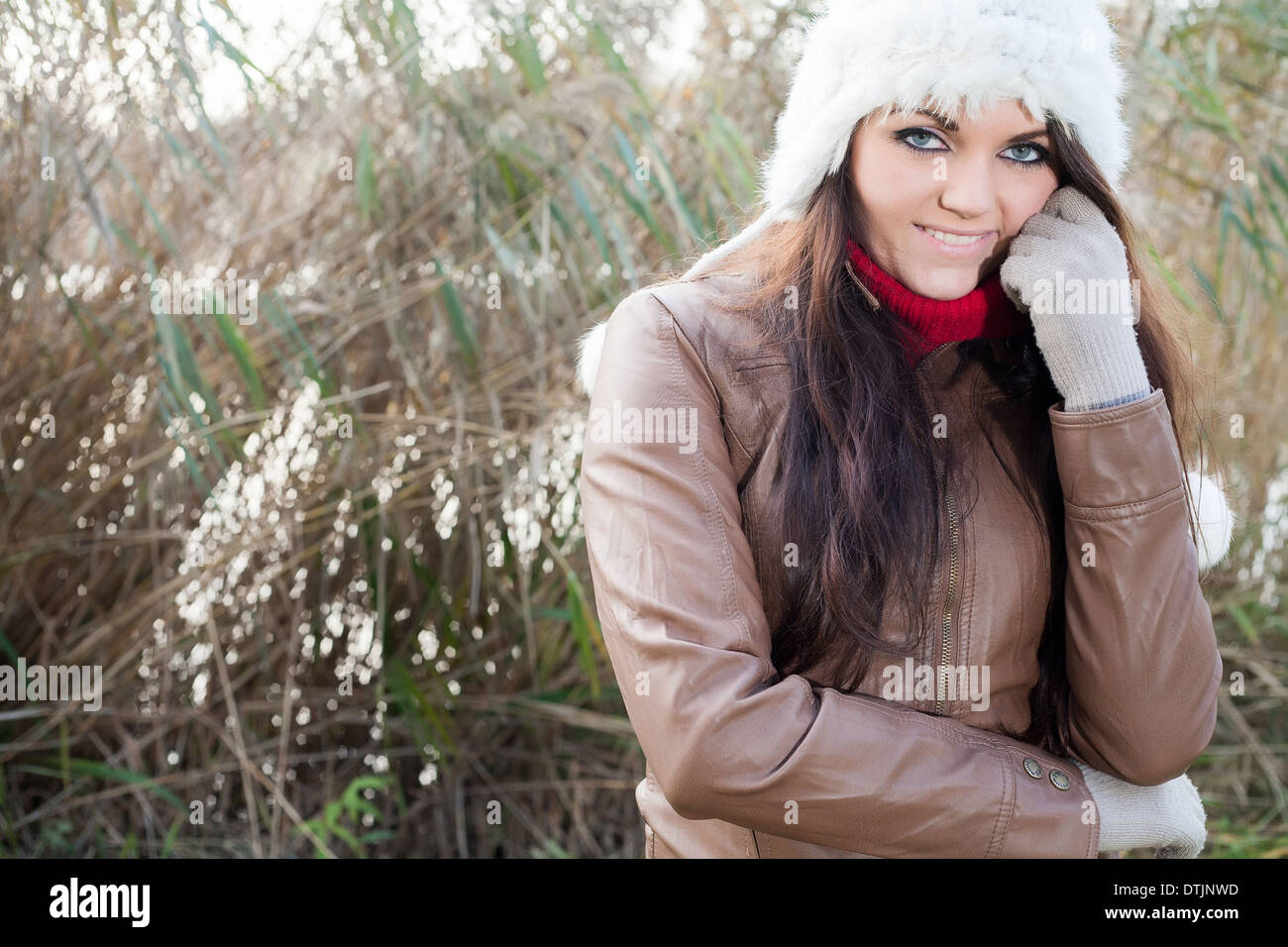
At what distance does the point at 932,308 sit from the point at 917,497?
0.22m

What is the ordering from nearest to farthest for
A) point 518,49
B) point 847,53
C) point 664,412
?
point 664,412, point 847,53, point 518,49

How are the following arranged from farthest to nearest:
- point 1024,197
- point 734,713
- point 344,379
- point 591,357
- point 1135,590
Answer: point 344,379, point 591,357, point 1024,197, point 1135,590, point 734,713

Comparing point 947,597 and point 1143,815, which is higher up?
point 947,597

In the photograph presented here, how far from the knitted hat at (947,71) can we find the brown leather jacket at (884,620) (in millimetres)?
205

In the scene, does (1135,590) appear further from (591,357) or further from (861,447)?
(591,357)

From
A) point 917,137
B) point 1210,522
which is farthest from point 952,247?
point 1210,522

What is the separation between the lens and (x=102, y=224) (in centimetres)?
203

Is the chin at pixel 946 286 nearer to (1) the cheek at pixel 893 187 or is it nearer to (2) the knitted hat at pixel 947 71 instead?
(1) the cheek at pixel 893 187

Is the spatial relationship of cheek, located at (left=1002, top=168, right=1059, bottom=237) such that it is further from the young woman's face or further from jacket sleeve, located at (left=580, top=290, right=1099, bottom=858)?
jacket sleeve, located at (left=580, top=290, right=1099, bottom=858)

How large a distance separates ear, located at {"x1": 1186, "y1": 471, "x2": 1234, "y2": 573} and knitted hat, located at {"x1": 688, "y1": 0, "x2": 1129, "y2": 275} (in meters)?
0.42

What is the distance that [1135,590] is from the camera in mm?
1146
